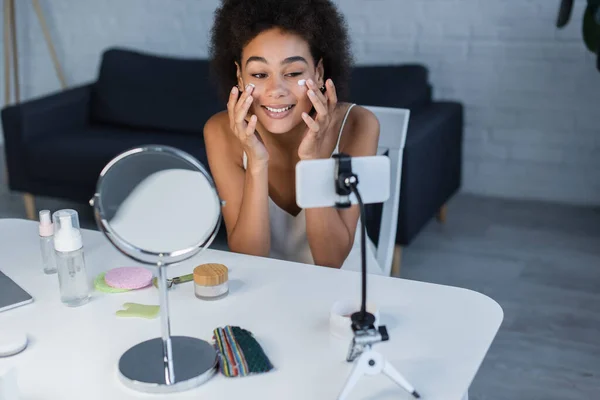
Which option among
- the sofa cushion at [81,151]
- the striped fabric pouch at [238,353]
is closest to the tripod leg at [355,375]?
the striped fabric pouch at [238,353]

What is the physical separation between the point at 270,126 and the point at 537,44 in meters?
2.18

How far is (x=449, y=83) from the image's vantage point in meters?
3.58

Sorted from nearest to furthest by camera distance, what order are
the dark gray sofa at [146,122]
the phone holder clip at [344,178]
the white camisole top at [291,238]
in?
the phone holder clip at [344,178] < the white camisole top at [291,238] < the dark gray sofa at [146,122]

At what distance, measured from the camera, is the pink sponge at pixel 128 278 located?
127 cm

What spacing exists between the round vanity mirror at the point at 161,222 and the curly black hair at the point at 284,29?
65cm

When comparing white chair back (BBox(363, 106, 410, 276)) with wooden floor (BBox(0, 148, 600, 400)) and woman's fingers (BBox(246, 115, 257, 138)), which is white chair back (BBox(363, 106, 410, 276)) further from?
wooden floor (BBox(0, 148, 600, 400))

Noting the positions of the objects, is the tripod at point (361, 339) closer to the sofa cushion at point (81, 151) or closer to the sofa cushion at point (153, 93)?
the sofa cushion at point (81, 151)

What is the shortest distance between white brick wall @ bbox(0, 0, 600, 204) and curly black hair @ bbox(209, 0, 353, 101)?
1858 millimetres

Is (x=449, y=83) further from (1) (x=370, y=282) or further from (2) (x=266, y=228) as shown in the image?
(1) (x=370, y=282)

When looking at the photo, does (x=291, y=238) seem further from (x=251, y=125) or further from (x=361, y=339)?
(x=361, y=339)

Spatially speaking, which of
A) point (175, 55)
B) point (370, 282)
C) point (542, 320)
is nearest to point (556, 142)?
point (542, 320)

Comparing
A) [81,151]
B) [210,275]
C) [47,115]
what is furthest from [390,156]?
[47,115]

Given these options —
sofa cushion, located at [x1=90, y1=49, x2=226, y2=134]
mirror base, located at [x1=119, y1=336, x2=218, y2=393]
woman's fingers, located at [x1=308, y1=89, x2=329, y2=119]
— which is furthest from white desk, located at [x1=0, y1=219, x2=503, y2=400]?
sofa cushion, located at [x1=90, y1=49, x2=226, y2=134]

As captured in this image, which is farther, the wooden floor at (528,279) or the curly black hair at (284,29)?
the wooden floor at (528,279)
